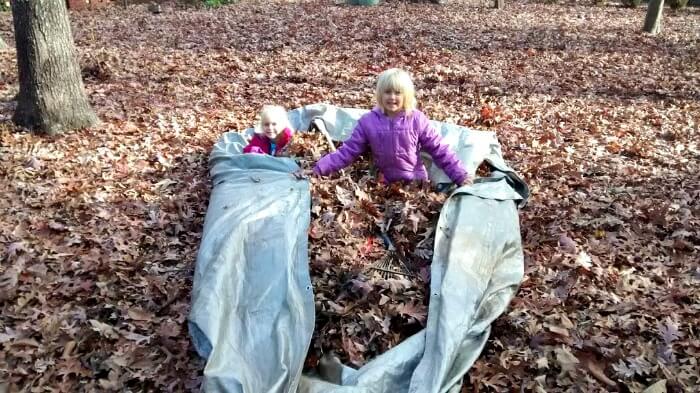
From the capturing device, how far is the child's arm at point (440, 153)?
183 inches

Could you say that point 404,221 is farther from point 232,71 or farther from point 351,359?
point 232,71

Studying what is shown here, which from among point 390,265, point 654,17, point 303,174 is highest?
point 654,17

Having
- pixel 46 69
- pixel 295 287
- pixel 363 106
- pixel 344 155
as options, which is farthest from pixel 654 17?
pixel 46 69

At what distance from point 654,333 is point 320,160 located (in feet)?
9.66

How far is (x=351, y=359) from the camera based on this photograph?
10.8 feet

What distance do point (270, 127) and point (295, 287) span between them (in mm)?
2006

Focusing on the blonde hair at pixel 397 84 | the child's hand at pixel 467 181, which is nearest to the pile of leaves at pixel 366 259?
the child's hand at pixel 467 181

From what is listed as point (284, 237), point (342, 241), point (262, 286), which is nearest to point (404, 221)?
point (342, 241)

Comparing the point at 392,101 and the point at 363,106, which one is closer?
the point at 392,101

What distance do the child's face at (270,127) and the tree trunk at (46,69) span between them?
230cm

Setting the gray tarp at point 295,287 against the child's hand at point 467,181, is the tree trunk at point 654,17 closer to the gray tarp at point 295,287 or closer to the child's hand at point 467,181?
the gray tarp at point 295,287

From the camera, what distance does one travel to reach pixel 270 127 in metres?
5.07

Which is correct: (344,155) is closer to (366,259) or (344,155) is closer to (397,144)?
(397,144)

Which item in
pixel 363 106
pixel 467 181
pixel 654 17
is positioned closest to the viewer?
pixel 467 181
